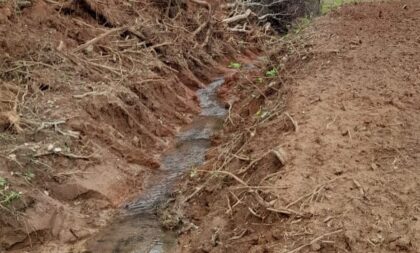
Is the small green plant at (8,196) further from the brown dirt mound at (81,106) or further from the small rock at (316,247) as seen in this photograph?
the small rock at (316,247)

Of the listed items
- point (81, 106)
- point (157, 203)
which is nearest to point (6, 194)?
point (157, 203)

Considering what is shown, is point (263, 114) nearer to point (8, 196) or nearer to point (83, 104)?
point (83, 104)

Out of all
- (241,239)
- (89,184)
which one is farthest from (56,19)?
(241,239)

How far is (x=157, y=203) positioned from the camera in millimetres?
7008

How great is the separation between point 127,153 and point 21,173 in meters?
1.98

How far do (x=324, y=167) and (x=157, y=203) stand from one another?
8.58 feet

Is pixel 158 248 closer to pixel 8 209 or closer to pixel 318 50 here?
pixel 8 209

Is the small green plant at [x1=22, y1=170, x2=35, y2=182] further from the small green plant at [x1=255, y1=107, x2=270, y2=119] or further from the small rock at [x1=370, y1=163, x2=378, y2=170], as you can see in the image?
the small rock at [x1=370, y1=163, x2=378, y2=170]

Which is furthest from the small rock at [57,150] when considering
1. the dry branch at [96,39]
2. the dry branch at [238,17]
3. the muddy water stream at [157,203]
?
the dry branch at [238,17]

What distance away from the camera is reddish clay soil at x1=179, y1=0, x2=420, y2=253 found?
4363 mm

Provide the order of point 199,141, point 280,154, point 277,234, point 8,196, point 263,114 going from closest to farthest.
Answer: point 277,234 → point 280,154 → point 8,196 → point 263,114 → point 199,141

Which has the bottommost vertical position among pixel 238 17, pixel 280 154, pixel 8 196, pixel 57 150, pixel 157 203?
pixel 238 17

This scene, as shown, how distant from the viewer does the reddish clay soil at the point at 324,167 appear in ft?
14.3

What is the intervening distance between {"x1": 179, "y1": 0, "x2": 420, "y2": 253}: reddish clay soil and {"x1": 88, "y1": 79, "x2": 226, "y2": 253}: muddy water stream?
391 mm
